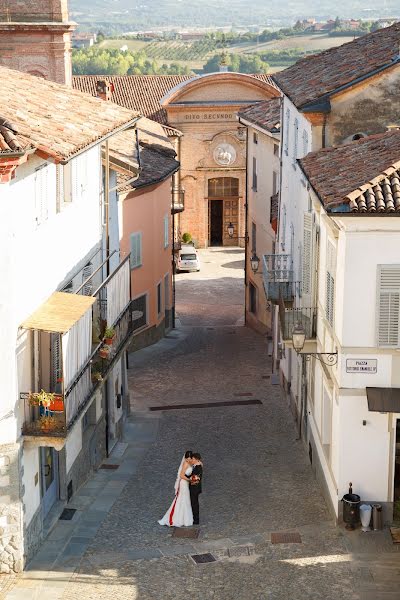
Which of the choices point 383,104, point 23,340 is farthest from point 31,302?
point 383,104

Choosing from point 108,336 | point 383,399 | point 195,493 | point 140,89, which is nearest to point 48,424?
point 195,493

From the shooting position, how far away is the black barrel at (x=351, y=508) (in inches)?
900

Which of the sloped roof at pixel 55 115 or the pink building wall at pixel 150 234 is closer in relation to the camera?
the sloped roof at pixel 55 115

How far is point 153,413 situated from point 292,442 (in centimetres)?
499

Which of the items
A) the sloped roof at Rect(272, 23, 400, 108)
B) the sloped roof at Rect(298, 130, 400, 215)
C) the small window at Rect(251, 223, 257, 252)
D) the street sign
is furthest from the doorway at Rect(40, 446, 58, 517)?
the small window at Rect(251, 223, 257, 252)

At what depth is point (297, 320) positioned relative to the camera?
84.8 feet

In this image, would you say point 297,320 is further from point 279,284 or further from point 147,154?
point 147,154

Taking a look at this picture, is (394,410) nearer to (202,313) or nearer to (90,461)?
(90,461)

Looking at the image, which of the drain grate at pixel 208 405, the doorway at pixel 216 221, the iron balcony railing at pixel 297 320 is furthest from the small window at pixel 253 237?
the iron balcony railing at pixel 297 320

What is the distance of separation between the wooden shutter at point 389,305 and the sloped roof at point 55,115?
6.23m

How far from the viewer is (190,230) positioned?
241ft

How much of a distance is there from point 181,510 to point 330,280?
5537mm

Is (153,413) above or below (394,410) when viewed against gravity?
below

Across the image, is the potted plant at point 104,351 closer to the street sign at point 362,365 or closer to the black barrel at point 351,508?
the street sign at point 362,365
